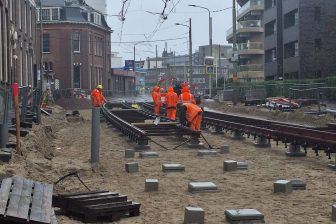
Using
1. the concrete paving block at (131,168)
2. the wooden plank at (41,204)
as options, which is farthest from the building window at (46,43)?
the wooden plank at (41,204)

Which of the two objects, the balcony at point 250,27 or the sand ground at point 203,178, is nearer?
the sand ground at point 203,178

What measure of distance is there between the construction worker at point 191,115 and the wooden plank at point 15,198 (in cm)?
1081

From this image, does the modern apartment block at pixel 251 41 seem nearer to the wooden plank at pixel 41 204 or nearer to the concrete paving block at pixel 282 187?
the concrete paving block at pixel 282 187

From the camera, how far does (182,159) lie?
46.1 ft

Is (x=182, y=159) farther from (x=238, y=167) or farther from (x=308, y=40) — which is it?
(x=308, y=40)

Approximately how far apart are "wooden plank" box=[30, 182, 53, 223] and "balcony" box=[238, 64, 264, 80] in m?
73.5

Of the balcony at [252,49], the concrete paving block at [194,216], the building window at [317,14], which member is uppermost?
the building window at [317,14]

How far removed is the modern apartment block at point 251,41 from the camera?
264ft

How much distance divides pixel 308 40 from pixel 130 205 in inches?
1890

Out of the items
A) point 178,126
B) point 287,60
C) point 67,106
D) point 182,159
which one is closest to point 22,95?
point 178,126

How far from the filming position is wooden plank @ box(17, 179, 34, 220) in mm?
5711

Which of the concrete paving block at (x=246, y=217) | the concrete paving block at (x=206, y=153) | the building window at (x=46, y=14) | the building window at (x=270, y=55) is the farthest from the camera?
the building window at (x=46, y=14)

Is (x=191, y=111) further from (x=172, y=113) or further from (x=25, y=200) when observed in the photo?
(x=25, y=200)

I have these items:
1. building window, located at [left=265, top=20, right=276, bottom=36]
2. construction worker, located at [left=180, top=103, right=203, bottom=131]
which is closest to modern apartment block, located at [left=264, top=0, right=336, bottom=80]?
building window, located at [left=265, top=20, right=276, bottom=36]
